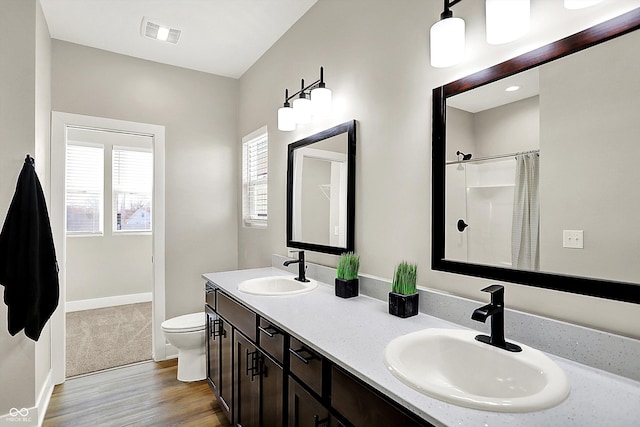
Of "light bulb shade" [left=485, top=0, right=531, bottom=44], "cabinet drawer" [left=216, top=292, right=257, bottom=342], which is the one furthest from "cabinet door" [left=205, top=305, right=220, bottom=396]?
"light bulb shade" [left=485, top=0, right=531, bottom=44]

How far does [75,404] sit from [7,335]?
28.3 inches

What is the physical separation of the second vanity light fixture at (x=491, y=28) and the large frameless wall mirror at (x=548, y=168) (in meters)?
0.10

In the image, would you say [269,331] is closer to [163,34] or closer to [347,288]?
[347,288]

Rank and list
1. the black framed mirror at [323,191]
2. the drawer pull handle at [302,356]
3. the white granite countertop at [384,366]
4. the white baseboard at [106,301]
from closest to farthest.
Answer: the white granite countertop at [384,366]
the drawer pull handle at [302,356]
the black framed mirror at [323,191]
the white baseboard at [106,301]

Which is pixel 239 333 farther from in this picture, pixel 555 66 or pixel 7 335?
pixel 555 66

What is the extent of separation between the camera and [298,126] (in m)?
2.55

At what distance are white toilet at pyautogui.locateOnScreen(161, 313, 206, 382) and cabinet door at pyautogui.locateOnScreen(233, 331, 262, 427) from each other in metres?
0.88

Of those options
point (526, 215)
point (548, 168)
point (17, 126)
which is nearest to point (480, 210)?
point (526, 215)

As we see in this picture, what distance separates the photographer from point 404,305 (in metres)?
1.47

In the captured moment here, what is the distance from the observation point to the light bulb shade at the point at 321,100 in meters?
2.13

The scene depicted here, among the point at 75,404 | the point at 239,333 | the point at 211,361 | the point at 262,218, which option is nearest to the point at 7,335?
the point at 75,404

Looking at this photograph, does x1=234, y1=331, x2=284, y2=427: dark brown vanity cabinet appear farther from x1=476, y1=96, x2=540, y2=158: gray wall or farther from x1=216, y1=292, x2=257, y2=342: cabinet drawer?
x1=476, y1=96, x2=540, y2=158: gray wall

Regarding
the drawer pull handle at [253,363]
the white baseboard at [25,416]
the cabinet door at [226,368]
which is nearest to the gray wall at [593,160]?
the drawer pull handle at [253,363]

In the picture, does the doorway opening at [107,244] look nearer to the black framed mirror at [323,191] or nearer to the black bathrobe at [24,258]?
the black bathrobe at [24,258]
